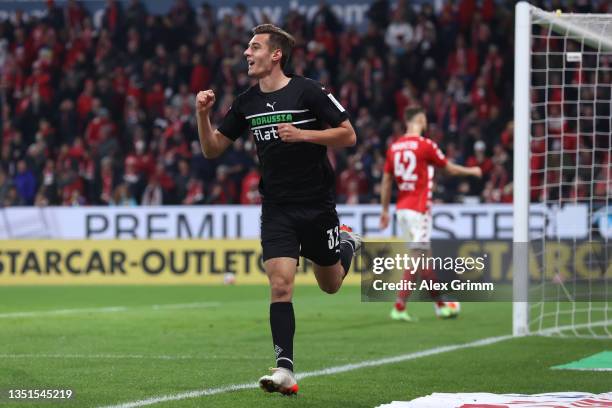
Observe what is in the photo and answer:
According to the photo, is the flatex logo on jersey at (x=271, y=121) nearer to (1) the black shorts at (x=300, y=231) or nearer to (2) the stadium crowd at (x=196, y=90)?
(1) the black shorts at (x=300, y=231)

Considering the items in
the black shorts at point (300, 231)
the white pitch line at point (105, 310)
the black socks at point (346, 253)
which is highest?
the black shorts at point (300, 231)

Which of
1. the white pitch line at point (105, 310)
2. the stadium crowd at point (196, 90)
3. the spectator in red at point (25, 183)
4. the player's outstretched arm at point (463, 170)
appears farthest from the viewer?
the spectator in red at point (25, 183)

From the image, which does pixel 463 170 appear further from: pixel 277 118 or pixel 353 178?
pixel 353 178

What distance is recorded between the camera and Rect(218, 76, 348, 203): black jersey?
721 centimetres

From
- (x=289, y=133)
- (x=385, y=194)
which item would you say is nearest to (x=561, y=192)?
(x=385, y=194)

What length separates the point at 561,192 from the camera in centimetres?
1512

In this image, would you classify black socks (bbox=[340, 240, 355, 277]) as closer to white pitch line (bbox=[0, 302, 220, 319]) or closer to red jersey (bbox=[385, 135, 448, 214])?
red jersey (bbox=[385, 135, 448, 214])

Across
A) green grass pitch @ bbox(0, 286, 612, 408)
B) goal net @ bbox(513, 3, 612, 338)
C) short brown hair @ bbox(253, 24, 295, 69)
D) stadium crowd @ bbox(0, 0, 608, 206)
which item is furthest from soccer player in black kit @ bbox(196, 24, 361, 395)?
stadium crowd @ bbox(0, 0, 608, 206)

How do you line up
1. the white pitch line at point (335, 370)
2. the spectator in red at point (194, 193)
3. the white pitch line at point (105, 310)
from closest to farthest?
the white pitch line at point (335, 370), the white pitch line at point (105, 310), the spectator in red at point (194, 193)

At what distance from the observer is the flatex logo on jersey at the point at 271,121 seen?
7207mm

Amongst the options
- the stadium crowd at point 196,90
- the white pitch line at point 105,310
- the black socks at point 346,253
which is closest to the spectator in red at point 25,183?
the stadium crowd at point 196,90

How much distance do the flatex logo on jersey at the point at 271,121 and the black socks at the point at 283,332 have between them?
1014mm

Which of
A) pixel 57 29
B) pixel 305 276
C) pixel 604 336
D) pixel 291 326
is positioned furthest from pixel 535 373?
pixel 57 29

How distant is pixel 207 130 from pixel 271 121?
41 cm
